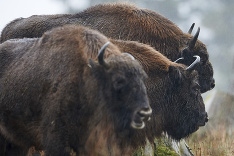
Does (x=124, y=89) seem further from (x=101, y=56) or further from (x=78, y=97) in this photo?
(x=78, y=97)

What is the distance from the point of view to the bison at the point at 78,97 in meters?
5.44

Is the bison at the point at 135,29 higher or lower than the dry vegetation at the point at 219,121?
higher

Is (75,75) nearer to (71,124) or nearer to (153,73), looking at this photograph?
(71,124)

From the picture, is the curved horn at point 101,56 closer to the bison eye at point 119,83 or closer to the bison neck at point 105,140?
the bison eye at point 119,83

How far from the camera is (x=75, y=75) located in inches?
224

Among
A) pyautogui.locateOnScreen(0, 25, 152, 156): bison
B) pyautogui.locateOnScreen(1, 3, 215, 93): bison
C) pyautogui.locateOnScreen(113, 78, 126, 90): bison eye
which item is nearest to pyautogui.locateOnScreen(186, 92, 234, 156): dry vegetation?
pyautogui.locateOnScreen(1, 3, 215, 93): bison

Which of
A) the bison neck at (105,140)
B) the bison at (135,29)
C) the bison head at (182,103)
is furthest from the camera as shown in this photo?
the bison at (135,29)

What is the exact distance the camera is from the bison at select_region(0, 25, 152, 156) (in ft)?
17.9

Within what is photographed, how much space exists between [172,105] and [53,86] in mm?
1934

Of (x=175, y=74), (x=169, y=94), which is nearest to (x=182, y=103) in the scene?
(x=169, y=94)

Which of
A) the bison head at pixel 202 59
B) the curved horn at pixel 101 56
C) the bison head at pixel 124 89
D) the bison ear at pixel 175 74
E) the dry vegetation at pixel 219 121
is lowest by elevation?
the dry vegetation at pixel 219 121

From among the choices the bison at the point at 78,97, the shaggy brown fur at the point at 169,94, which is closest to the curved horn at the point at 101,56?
the bison at the point at 78,97

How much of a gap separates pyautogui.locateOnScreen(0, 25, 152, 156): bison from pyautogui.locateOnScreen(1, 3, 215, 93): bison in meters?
2.00

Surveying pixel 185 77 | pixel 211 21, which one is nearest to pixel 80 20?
pixel 185 77
